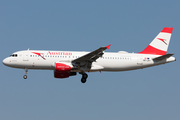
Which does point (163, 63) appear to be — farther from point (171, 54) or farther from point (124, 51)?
point (124, 51)

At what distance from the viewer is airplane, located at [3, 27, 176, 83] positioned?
1869 inches

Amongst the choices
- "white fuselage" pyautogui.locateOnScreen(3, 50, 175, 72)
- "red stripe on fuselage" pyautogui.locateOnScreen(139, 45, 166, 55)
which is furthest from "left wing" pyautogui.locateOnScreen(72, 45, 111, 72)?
"red stripe on fuselage" pyautogui.locateOnScreen(139, 45, 166, 55)

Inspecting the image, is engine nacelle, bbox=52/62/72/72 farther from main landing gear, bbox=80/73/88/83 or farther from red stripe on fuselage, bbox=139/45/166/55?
red stripe on fuselage, bbox=139/45/166/55

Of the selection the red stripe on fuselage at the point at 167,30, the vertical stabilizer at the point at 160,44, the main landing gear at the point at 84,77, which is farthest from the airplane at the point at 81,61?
the red stripe on fuselage at the point at 167,30

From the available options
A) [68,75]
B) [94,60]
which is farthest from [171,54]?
[68,75]

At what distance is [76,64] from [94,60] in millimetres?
2538

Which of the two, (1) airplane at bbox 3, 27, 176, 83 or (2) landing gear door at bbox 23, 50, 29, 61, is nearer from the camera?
(1) airplane at bbox 3, 27, 176, 83

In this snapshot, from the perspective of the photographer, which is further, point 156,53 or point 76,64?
point 156,53

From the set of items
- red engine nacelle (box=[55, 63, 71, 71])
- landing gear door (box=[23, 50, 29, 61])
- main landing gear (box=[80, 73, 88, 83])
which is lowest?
main landing gear (box=[80, 73, 88, 83])

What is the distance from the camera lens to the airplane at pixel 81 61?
47.5 m

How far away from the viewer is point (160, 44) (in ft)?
174

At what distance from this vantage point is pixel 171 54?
48125 millimetres

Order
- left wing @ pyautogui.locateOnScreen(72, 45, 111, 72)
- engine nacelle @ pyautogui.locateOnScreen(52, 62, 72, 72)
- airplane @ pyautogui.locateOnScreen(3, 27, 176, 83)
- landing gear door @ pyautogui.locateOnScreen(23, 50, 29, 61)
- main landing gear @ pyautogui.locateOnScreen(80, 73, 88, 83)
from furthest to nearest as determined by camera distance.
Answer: main landing gear @ pyautogui.locateOnScreen(80, 73, 88, 83)
landing gear door @ pyautogui.locateOnScreen(23, 50, 29, 61)
airplane @ pyautogui.locateOnScreen(3, 27, 176, 83)
engine nacelle @ pyautogui.locateOnScreen(52, 62, 72, 72)
left wing @ pyautogui.locateOnScreen(72, 45, 111, 72)

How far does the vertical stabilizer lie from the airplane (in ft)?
1.54
